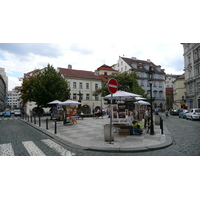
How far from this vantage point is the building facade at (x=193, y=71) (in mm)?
33812

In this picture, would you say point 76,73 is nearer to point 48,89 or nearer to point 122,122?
point 48,89

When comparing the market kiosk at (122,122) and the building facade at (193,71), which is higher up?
the building facade at (193,71)

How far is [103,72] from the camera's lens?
57.2 m

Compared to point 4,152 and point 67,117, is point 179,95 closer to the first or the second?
point 67,117

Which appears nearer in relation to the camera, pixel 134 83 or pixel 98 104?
pixel 134 83

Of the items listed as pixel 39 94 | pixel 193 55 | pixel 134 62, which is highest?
pixel 134 62

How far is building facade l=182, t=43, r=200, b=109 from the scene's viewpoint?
111 feet

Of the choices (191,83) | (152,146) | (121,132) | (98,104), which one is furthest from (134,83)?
(152,146)

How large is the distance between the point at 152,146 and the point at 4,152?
5840 mm

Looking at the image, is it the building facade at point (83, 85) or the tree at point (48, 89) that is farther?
the building facade at point (83, 85)

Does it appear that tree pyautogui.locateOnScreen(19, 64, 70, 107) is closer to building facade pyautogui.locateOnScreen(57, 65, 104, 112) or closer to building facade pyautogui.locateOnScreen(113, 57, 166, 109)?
building facade pyautogui.locateOnScreen(57, 65, 104, 112)

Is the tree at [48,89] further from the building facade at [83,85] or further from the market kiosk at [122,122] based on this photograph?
the building facade at [83,85]

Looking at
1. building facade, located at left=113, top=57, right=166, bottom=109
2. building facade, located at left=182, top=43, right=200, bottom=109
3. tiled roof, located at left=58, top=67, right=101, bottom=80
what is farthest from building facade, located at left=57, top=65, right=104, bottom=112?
building facade, located at left=182, top=43, right=200, bottom=109

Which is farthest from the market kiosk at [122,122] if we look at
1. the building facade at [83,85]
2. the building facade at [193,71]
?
the building facade at [83,85]
